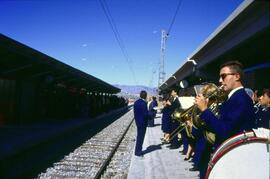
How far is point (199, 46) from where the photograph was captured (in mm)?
11234

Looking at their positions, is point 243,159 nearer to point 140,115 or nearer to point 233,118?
point 233,118

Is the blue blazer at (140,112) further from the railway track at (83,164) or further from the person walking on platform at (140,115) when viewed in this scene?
the railway track at (83,164)

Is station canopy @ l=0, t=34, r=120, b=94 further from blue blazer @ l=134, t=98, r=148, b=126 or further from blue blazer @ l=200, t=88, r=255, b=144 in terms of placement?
blue blazer @ l=200, t=88, r=255, b=144

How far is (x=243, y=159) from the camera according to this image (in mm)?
2451

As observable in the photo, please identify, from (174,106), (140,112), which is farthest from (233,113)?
(174,106)

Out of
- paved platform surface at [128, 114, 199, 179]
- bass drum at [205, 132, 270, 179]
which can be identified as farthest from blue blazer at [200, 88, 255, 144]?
paved platform surface at [128, 114, 199, 179]

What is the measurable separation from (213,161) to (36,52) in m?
10.1

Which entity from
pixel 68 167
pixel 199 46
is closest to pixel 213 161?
pixel 68 167

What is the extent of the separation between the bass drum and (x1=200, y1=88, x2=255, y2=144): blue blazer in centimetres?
40

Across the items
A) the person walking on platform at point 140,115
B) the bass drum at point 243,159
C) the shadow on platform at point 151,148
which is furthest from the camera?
the shadow on platform at point 151,148

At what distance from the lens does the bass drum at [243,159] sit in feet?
7.82

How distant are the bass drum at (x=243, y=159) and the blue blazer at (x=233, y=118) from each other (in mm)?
400

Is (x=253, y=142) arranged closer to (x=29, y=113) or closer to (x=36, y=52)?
(x=36, y=52)

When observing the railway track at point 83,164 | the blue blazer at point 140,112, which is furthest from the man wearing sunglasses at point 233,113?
the blue blazer at point 140,112
